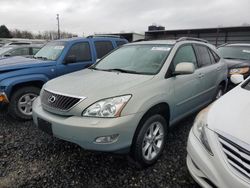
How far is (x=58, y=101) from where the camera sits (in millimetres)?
2820

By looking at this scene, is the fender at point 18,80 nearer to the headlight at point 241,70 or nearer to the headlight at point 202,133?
the headlight at point 202,133

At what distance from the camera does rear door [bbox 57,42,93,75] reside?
5145 millimetres

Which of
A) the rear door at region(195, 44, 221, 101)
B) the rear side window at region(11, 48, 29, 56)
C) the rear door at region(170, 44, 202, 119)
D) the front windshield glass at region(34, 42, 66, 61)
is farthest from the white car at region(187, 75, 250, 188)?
the rear side window at region(11, 48, 29, 56)

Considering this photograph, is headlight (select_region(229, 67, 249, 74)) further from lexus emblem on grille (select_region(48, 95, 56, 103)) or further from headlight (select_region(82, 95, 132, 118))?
lexus emblem on grille (select_region(48, 95, 56, 103))

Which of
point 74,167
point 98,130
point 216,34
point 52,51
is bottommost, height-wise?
point 74,167

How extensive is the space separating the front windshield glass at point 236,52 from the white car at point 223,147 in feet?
18.1

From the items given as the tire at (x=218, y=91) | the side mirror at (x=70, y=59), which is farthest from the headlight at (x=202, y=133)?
the side mirror at (x=70, y=59)

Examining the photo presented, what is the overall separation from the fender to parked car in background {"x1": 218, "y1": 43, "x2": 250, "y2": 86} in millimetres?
4914

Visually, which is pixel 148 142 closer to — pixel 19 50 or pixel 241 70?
pixel 241 70

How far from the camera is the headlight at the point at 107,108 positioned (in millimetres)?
2498

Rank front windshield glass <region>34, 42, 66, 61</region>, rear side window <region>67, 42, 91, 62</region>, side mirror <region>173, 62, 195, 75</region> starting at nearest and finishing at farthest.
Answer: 1. side mirror <region>173, 62, 195, 75</region>
2. front windshield glass <region>34, 42, 66, 61</region>
3. rear side window <region>67, 42, 91, 62</region>

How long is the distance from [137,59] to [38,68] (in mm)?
2291

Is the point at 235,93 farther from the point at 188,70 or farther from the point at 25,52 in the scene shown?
the point at 25,52

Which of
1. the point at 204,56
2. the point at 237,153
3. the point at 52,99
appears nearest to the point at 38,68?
the point at 52,99
